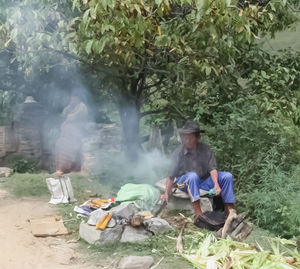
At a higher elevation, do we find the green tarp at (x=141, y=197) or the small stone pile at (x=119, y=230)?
the green tarp at (x=141, y=197)

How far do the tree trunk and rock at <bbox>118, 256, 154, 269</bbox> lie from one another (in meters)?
5.30

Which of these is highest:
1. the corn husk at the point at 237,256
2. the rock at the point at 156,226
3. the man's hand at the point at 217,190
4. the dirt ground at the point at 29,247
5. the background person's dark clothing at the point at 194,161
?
the background person's dark clothing at the point at 194,161

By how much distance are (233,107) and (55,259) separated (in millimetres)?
4319

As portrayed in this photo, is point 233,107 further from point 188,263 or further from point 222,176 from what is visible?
point 188,263

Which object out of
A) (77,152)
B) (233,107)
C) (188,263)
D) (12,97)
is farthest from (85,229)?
(12,97)

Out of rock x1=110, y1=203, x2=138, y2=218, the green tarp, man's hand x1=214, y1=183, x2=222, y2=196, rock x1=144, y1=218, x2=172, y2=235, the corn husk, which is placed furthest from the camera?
the green tarp

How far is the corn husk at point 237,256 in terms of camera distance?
4.64 meters

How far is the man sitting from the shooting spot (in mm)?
6152

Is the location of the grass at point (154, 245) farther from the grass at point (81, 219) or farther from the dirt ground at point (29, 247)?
the dirt ground at point (29, 247)

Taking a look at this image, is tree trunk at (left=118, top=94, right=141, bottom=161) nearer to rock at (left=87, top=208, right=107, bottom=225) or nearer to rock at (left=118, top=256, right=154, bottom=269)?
rock at (left=87, top=208, right=107, bottom=225)

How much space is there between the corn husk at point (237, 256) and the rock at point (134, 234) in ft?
2.22

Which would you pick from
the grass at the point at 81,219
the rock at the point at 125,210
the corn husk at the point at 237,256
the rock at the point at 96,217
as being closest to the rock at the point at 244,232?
the corn husk at the point at 237,256

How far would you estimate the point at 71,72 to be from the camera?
10.5 metres

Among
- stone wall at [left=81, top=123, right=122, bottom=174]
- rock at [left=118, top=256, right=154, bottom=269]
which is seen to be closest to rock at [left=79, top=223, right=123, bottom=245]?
rock at [left=118, top=256, right=154, bottom=269]
